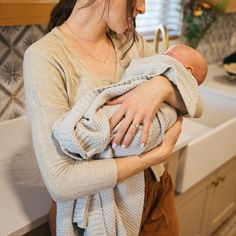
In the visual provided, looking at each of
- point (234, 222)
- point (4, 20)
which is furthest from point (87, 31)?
point (234, 222)

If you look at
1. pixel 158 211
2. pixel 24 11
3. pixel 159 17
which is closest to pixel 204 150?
pixel 158 211

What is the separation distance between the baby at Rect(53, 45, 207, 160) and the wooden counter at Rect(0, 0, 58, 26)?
12.4 inches

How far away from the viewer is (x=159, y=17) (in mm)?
2213

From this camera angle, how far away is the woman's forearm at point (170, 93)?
0.83 metres

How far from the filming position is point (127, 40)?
1.06 metres

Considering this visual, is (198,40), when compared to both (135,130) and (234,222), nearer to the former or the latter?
(234,222)

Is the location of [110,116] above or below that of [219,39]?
above

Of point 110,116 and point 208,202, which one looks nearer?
point 110,116

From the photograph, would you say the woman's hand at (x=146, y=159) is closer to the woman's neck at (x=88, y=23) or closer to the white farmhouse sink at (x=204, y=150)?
the woman's neck at (x=88, y=23)

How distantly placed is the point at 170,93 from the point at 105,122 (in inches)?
8.3

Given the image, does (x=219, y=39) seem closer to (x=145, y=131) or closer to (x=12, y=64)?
(x=12, y=64)

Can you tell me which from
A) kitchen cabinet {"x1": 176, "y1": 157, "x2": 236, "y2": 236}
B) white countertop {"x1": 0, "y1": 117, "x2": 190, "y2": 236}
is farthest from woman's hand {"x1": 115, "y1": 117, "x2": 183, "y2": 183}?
kitchen cabinet {"x1": 176, "y1": 157, "x2": 236, "y2": 236}

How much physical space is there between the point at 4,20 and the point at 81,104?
368 millimetres

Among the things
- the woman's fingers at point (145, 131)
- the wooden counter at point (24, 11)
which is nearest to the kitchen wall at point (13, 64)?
the wooden counter at point (24, 11)
